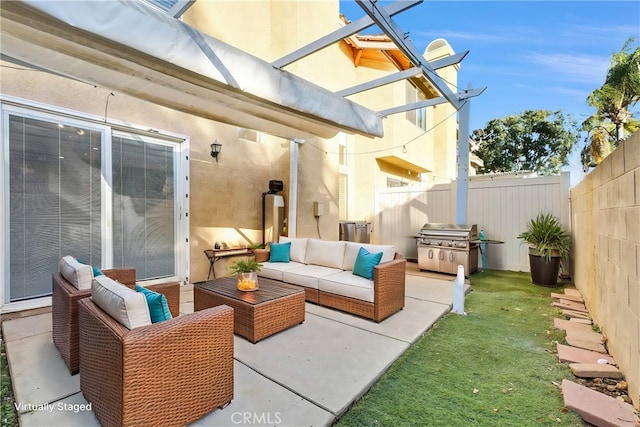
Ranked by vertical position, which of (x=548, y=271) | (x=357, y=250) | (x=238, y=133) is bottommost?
(x=548, y=271)

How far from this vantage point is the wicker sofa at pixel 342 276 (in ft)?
12.7

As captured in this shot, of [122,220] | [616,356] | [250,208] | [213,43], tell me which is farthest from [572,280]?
[122,220]

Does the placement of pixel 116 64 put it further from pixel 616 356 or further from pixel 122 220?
pixel 616 356

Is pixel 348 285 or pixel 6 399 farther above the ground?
pixel 348 285

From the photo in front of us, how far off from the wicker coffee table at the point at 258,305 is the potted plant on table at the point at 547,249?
4842 millimetres

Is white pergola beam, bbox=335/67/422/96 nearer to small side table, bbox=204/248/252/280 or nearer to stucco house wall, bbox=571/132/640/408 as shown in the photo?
stucco house wall, bbox=571/132/640/408

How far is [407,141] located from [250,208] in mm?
6002

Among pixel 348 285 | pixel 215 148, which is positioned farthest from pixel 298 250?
pixel 215 148

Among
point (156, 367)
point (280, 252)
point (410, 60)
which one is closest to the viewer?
point (156, 367)

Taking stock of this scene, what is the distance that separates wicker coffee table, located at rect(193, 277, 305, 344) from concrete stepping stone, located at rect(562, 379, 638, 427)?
101 inches

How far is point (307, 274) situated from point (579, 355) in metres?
3.27

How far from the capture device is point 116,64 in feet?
7.18

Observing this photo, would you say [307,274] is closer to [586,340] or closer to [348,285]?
[348,285]

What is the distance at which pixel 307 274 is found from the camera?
4.69 metres
